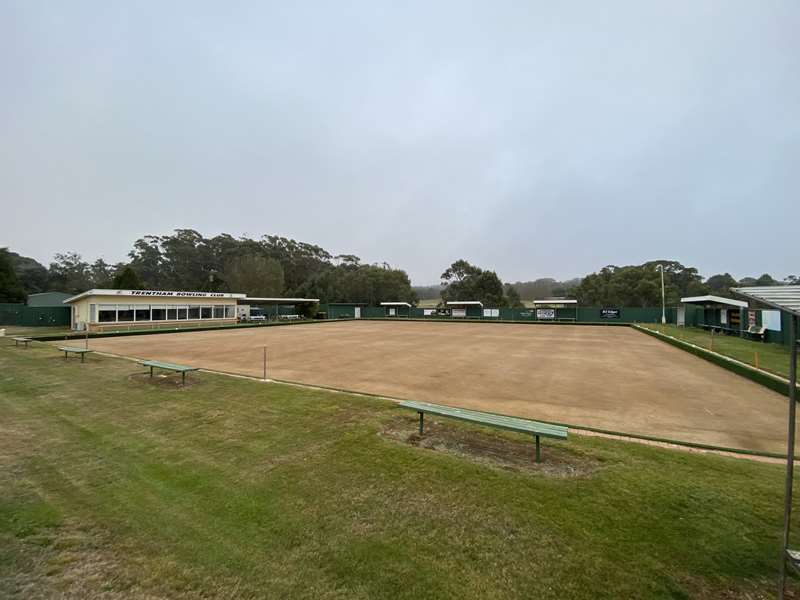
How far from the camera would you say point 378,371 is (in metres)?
12.6

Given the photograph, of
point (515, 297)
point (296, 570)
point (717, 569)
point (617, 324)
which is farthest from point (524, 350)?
point (515, 297)

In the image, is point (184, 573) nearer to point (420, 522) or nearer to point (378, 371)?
point (420, 522)

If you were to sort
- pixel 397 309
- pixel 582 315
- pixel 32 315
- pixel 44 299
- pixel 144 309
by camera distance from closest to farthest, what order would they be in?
pixel 144 309, pixel 32 315, pixel 582 315, pixel 44 299, pixel 397 309

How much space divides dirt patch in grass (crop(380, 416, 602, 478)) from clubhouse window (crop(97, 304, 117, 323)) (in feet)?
110

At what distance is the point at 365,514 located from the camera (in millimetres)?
3688

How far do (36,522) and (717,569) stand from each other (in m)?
6.11

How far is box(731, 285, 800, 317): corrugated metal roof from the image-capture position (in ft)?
8.87

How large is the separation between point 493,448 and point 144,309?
37440 mm

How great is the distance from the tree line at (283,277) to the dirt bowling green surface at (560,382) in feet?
165

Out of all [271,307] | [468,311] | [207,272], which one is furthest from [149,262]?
[468,311]

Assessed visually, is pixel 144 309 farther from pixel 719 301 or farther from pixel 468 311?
pixel 719 301

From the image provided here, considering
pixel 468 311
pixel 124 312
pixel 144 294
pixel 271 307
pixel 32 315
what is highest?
pixel 144 294

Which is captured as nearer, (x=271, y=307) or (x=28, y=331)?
(x=28, y=331)

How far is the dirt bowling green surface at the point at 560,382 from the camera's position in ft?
24.8
